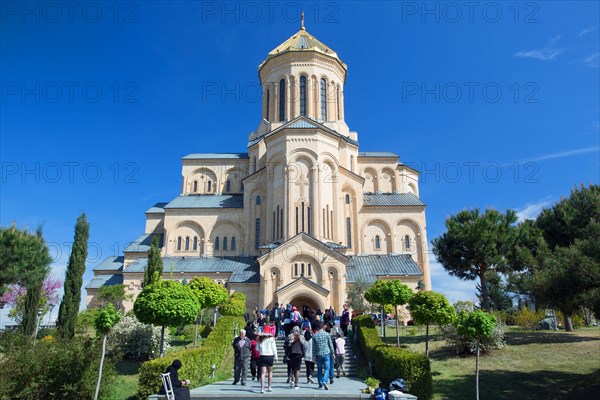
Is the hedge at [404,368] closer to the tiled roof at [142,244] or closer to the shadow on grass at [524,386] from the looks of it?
the shadow on grass at [524,386]

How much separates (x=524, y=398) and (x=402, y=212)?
26.2m

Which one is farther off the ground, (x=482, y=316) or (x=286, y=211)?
(x=286, y=211)

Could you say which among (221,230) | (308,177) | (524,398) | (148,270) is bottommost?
(524,398)

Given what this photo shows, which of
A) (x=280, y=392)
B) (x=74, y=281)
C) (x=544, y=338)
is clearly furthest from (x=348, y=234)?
(x=280, y=392)

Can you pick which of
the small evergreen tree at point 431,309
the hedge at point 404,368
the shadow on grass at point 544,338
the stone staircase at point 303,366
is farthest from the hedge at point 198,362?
the shadow on grass at point 544,338

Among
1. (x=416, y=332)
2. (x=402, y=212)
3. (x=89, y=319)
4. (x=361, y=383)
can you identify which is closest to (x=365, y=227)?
(x=402, y=212)

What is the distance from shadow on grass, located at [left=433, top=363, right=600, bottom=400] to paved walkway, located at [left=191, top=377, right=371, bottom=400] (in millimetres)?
2942

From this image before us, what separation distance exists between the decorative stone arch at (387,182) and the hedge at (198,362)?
90.3 feet

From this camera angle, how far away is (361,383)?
12.8 m

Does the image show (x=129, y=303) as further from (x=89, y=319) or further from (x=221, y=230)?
(x=221, y=230)

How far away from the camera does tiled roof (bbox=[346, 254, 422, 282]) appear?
3064 cm

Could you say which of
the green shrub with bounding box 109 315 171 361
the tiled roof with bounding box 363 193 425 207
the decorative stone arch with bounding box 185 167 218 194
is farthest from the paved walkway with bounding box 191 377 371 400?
the decorative stone arch with bounding box 185 167 218 194

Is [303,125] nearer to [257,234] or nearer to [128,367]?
[257,234]

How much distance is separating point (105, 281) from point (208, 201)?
11706mm
